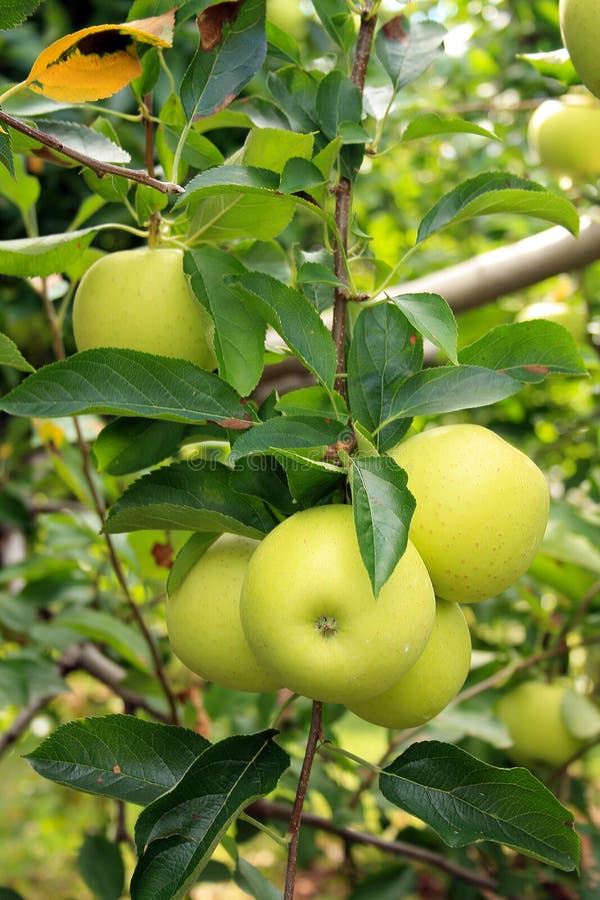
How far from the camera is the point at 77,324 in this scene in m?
0.78

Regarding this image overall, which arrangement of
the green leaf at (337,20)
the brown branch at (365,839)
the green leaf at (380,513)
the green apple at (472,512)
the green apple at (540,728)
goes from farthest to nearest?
the green apple at (540,728) → the brown branch at (365,839) → the green leaf at (337,20) → the green apple at (472,512) → the green leaf at (380,513)

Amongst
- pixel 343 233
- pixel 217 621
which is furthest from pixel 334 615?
pixel 343 233

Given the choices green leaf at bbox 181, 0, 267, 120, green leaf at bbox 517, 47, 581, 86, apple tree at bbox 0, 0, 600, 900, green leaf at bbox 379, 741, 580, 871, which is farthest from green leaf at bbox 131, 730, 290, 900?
green leaf at bbox 517, 47, 581, 86

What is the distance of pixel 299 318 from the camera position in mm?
676

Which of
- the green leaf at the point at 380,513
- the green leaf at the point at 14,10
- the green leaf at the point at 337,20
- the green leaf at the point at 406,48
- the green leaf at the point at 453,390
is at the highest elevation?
the green leaf at the point at 14,10

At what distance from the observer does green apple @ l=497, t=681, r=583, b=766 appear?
1394mm

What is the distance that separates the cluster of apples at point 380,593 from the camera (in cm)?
57

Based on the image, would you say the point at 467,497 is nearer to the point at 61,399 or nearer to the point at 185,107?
the point at 61,399

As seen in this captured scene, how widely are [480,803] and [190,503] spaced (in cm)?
33

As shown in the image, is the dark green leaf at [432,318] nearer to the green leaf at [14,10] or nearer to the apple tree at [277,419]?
the apple tree at [277,419]

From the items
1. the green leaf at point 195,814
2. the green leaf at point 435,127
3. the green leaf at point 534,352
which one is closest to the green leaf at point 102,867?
the green leaf at point 195,814

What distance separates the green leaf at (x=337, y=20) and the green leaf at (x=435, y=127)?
0.48ft

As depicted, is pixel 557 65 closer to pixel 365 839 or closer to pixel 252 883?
pixel 252 883

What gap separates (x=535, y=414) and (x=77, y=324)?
1380 mm
